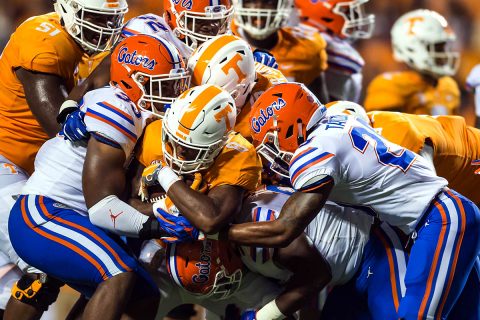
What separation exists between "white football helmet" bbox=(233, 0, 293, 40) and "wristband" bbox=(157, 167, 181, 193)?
2187 millimetres

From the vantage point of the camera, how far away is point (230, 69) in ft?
15.3

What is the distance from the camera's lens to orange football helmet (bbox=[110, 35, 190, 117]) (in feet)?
14.6

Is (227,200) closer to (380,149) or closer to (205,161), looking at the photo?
(205,161)

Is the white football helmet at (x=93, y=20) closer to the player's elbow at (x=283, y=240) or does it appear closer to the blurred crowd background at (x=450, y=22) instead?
the player's elbow at (x=283, y=240)

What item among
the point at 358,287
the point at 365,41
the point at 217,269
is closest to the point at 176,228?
the point at 217,269

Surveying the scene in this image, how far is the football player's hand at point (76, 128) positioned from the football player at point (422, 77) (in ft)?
10.4

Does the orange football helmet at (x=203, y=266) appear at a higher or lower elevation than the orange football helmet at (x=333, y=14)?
higher

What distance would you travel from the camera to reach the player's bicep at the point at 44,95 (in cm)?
479

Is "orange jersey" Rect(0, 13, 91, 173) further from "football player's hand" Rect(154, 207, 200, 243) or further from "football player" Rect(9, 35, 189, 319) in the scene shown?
"football player's hand" Rect(154, 207, 200, 243)

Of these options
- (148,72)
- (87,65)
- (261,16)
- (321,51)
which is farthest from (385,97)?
(148,72)

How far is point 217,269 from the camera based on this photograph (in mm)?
4316

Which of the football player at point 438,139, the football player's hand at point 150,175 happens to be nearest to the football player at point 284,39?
the football player at point 438,139

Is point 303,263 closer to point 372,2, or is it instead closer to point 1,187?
point 1,187

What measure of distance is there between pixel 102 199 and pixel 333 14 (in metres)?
3.04
